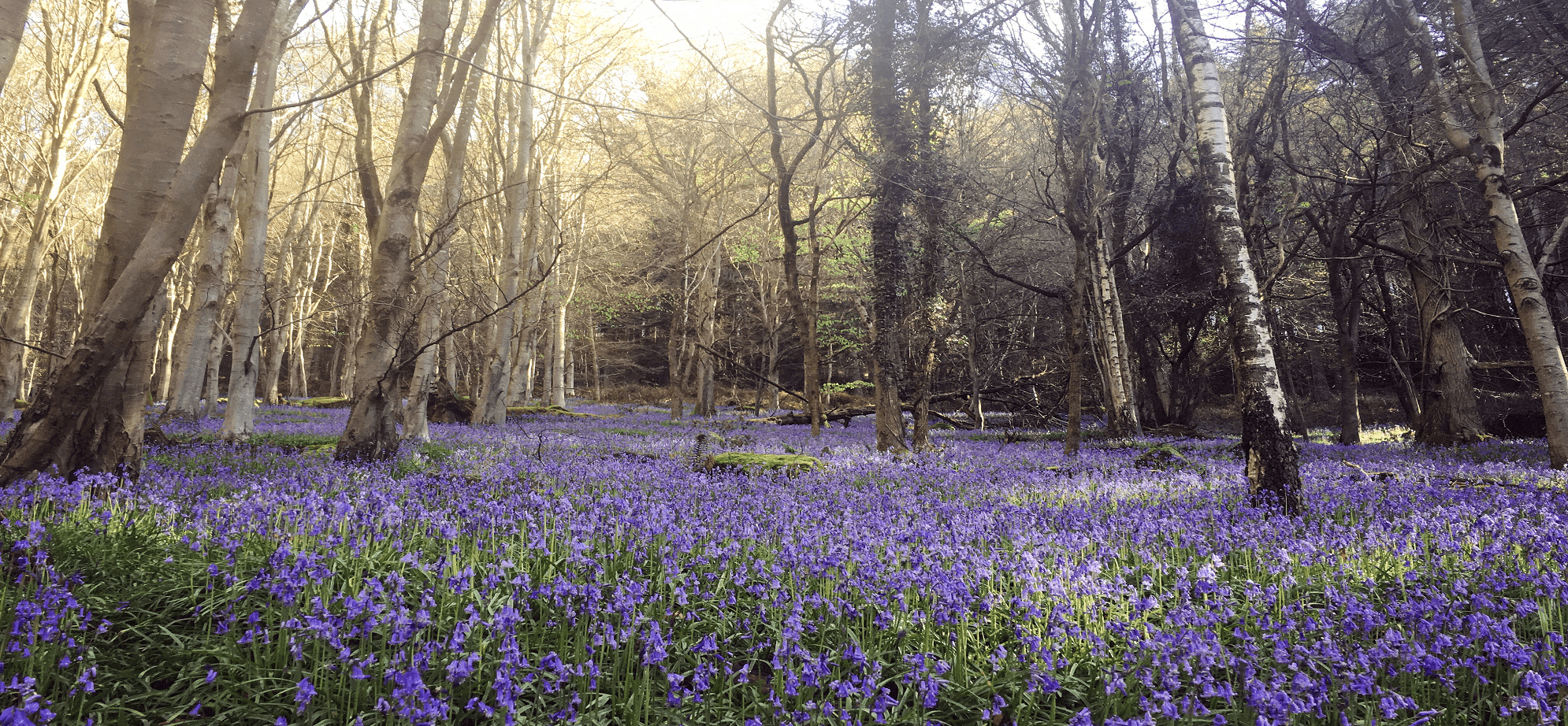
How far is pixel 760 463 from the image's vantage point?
8844 millimetres

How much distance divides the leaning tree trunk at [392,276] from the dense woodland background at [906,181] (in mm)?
38

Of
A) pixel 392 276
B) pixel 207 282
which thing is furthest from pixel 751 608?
pixel 207 282

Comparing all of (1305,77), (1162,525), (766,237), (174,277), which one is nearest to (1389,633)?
(1162,525)

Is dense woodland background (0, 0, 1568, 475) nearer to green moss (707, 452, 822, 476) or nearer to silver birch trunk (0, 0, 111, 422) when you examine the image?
silver birch trunk (0, 0, 111, 422)

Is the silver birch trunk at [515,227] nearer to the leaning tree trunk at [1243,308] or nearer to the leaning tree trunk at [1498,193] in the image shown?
the leaning tree trunk at [1243,308]

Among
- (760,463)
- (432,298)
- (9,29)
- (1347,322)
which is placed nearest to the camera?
(9,29)

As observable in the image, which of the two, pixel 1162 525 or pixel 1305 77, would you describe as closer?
pixel 1162 525

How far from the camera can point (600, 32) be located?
20.8 metres

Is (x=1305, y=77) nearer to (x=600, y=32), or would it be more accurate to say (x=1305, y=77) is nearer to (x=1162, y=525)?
(x=1162, y=525)

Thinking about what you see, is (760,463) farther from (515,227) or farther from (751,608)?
(515,227)

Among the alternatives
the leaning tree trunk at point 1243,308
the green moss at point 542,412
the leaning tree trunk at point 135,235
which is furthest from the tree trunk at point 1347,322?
the green moss at point 542,412

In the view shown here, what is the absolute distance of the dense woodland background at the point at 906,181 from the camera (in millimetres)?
8086

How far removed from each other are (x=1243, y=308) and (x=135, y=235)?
32.4ft

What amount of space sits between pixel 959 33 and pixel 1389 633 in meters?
12.5
